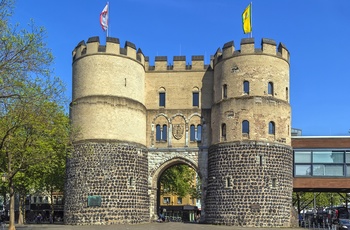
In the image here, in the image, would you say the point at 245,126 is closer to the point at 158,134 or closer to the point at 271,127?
the point at 271,127

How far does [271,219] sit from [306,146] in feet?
25.9

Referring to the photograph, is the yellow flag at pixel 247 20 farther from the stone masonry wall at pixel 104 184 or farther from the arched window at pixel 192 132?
the stone masonry wall at pixel 104 184

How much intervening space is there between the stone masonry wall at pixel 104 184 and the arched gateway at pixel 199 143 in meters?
0.08

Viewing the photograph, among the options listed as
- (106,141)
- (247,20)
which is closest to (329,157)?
(247,20)

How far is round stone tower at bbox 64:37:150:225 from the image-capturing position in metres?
A: 44.7

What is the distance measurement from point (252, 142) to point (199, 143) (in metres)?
5.96

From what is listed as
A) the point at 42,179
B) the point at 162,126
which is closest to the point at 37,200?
the point at 42,179

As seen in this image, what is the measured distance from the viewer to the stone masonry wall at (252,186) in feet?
145

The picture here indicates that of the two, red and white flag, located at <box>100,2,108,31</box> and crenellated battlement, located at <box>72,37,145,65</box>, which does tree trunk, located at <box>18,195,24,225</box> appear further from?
red and white flag, located at <box>100,2,108,31</box>

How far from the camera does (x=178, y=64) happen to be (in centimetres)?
5062

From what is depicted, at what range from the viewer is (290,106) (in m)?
47.6

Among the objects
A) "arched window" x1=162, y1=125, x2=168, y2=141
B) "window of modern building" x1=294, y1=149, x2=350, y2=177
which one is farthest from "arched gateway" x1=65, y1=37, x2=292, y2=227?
"window of modern building" x1=294, y1=149, x2=350, y2=177

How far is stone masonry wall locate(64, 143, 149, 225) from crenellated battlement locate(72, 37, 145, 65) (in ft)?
24.4

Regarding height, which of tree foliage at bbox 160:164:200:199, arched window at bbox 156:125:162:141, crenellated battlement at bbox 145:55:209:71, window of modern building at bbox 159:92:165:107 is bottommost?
tree foliage at bbox 160:164:200:199
